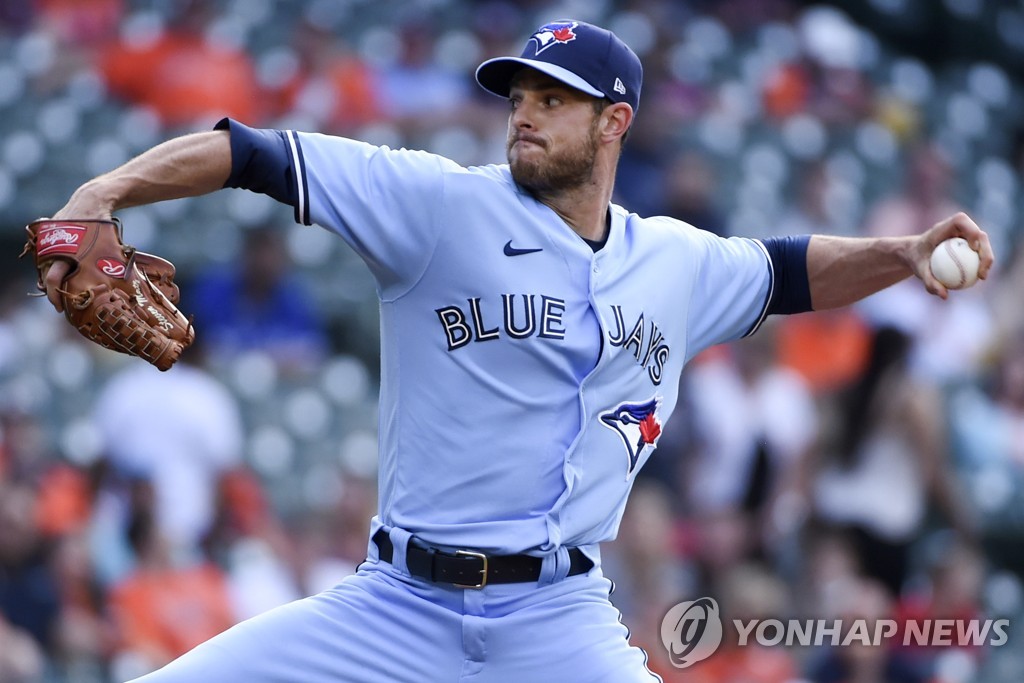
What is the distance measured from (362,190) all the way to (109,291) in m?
0.63

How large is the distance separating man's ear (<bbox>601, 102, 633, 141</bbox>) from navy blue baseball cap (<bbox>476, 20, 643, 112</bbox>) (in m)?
0.02

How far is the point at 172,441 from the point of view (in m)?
7.04

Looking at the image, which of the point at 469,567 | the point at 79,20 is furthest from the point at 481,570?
the point at 79,20

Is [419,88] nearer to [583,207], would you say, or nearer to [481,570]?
[583,207]

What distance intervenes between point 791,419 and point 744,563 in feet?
4.08

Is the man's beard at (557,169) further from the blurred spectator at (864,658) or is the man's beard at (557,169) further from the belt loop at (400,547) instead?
the blurred spectator at (864,658)

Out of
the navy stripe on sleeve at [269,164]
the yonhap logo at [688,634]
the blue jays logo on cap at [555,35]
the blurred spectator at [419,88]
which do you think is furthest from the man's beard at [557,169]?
the blurred spectator at [419,88]

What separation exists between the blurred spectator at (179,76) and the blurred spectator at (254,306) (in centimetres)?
121

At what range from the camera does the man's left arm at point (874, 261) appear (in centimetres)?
394

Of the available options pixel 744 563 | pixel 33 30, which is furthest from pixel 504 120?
pixel 744 563

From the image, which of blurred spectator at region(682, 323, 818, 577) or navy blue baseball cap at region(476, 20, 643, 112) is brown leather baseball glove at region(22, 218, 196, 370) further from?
blurred spectator at region(682, 323, 818, 577)

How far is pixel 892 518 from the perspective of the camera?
7.41 meters

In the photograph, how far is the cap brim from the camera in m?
3.82

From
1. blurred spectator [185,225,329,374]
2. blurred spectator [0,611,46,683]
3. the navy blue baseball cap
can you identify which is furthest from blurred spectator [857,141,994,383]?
the navy blue baseball cap
